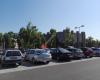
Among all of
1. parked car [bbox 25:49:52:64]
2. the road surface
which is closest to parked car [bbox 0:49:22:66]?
parked car [bbox 25:49:52:64]

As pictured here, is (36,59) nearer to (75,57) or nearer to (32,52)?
(32,52)

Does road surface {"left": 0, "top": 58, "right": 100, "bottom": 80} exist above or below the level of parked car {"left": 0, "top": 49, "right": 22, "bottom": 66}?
below

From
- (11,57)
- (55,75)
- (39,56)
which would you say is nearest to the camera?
(55,75)

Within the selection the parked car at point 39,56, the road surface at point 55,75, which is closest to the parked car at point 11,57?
the parked car at point 39,56

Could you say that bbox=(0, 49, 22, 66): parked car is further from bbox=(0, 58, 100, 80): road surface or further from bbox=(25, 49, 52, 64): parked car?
bbox=(0, 58, 100, 80): road surface

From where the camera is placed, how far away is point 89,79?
12586 mm

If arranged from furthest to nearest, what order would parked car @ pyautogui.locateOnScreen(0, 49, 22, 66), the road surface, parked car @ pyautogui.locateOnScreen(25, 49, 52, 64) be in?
parked car @ pyautogui.locateOnScreen(25, 49, 52, 64), parked car @ pyautogui.locateOnScreen(0, 49, 22, 66), the road surface

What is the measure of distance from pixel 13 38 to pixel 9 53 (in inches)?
3127

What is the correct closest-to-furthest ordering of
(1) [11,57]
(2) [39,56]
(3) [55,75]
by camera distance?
(3) [55,75], (1) [11,57], (2) [39,56]

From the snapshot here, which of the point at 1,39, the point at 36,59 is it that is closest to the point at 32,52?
the point at 36,59

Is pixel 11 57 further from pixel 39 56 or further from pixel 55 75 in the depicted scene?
pixel 55 75

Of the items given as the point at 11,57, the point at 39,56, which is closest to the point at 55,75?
the point at 11,57

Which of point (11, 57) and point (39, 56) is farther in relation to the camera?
point (39, 56)

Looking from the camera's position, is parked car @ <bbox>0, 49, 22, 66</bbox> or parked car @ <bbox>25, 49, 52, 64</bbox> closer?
parked car @ <bbox>0, 49, 22, 66</bbox>
